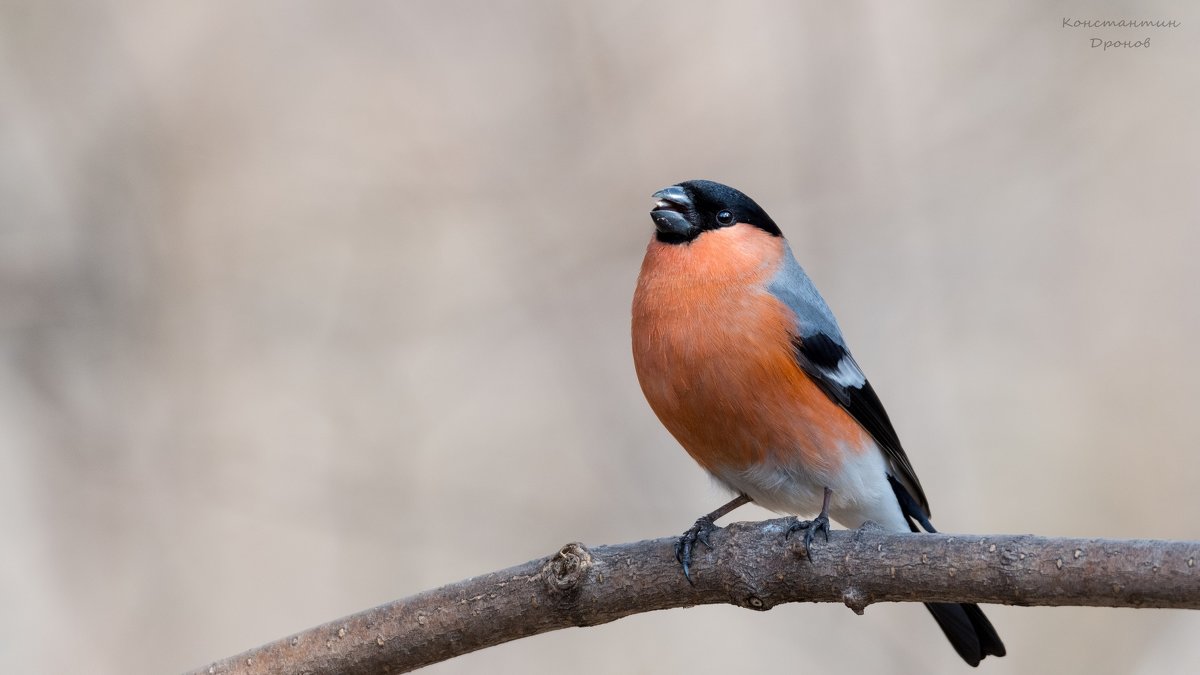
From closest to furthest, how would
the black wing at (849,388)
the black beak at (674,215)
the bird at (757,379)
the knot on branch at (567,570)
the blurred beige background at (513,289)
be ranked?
the knot on branch at (567,570), the bird at (757,379), the black wing at (849,388), the black beak at (674,215), the blurred beige background at (513,289)

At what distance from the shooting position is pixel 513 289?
6461 millimetres

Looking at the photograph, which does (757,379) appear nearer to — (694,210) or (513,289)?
(694,210)

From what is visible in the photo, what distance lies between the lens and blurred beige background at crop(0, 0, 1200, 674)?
6.03 meters

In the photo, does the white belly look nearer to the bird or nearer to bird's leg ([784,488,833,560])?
the bird

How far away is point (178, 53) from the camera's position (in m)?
6.50

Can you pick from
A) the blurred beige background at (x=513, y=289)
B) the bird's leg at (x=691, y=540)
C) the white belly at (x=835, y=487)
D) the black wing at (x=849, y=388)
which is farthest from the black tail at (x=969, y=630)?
the blurred beige background at (x=513, y=289)

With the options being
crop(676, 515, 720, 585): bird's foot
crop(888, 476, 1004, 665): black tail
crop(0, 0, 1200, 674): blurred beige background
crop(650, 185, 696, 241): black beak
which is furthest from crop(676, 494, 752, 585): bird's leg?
crop(0, 0, 1200, 674): blurred beige background

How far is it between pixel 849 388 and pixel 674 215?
969 millimetres

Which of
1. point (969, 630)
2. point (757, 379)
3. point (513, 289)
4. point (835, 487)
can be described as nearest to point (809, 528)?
point (757, 379)

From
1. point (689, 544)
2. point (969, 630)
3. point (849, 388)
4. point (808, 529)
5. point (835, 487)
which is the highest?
point (849, 388)

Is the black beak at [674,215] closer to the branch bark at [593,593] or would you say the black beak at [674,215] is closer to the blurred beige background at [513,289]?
the branch bark at [593,593]

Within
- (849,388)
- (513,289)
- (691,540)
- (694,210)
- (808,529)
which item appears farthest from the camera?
(513,289)

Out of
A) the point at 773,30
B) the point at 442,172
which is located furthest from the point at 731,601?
the point at 773,30

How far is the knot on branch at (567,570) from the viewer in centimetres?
327
